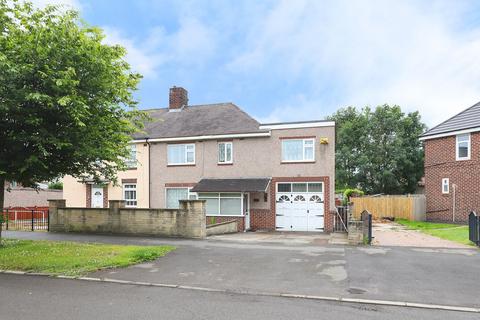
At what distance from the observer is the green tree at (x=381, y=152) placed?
40531 millimetres

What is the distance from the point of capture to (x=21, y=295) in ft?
24.4

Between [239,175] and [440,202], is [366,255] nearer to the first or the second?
[239,175]

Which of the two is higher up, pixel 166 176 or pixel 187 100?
pixel 187 100

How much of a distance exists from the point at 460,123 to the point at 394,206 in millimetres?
7466

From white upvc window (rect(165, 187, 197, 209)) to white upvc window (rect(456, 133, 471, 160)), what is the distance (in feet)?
56.0

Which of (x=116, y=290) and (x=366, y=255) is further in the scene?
(x=366, y=255)

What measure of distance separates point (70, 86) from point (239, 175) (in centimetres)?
1304

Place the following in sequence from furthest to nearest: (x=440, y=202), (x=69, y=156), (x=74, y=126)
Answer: (x=440, y=202)
(x=69, y=156)
(x=74, y=126)

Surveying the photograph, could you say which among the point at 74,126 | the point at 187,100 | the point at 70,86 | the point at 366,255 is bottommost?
the point at 366,255

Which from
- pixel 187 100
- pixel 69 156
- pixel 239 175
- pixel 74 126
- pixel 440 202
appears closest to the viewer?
pixel 74 126

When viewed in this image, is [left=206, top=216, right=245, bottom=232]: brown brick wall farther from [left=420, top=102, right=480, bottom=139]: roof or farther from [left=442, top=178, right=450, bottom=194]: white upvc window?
[left=420, top=102, right=480, bottom=139]: roof

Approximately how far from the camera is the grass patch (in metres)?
9.94

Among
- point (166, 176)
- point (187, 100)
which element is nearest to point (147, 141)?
point (166, 176)

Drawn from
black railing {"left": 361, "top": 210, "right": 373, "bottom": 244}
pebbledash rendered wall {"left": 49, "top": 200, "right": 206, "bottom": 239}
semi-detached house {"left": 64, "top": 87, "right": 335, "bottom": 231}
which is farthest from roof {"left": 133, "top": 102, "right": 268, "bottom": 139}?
black railing {"left": 361, "top": 210, "right": 373, "bottom": 244}
